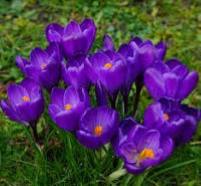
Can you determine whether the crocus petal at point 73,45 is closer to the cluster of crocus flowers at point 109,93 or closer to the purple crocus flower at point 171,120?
the cluster of crocus flowers at point 109,93

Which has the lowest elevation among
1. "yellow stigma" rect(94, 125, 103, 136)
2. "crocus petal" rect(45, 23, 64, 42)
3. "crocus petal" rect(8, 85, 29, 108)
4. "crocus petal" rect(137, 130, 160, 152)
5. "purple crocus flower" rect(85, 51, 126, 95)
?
"crocus petal" rect(137, 130, 160, 152)

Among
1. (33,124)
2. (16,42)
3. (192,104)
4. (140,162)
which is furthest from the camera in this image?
(16,42)

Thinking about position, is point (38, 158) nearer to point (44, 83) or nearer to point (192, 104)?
point (44, 83)

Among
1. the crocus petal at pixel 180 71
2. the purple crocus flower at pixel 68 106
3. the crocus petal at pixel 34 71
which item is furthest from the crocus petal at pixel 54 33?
the crocus petal at pixel 180 71

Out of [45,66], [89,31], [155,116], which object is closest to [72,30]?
[89,31]

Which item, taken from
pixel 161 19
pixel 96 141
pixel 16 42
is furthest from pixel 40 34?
pixel 96 141

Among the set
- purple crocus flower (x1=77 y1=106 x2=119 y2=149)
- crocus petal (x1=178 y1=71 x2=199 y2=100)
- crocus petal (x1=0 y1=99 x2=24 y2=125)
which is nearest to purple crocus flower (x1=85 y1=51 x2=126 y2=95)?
purple crocus flower (x1=77 y1=106 x2=119 y2=149)

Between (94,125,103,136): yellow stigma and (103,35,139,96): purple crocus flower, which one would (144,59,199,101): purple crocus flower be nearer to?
(103,35,139,96): purple crocus flower
